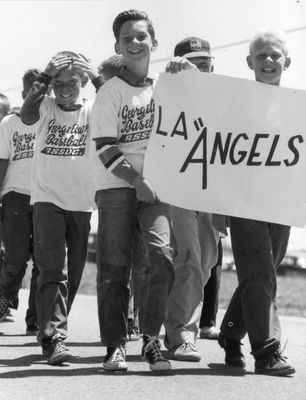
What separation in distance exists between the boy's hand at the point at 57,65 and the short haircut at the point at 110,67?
93cm

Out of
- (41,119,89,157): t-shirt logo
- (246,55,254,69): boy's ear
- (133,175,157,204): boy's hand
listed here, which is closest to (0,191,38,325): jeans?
(41,119,89,157): t-shirt logo

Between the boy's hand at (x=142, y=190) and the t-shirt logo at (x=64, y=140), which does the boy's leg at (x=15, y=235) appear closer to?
the t-shirt logo at (x=64, y=140)

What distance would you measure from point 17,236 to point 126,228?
2.32m

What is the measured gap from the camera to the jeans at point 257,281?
5.81 meters

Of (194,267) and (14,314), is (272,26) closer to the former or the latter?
(194,267)

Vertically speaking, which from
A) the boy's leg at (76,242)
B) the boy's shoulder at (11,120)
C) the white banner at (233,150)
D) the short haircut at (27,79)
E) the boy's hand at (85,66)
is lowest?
the boy's leg at (76,242)

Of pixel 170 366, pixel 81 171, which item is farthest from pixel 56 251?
pixel 170 366

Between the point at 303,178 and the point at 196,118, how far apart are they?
63 cm

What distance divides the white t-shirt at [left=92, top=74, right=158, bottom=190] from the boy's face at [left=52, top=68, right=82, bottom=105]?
2.07 ft

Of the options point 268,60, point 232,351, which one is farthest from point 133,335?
point 268,60

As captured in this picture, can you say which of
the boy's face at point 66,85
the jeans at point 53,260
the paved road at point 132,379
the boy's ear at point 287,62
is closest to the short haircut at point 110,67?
the boy's face at point 66,85

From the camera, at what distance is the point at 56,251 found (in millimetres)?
6520

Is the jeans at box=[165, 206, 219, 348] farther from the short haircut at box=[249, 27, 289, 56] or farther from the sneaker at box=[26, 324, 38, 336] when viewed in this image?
the sneaker at box=[26, 324, 38, 336]

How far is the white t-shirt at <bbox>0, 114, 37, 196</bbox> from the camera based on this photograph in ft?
26.9
